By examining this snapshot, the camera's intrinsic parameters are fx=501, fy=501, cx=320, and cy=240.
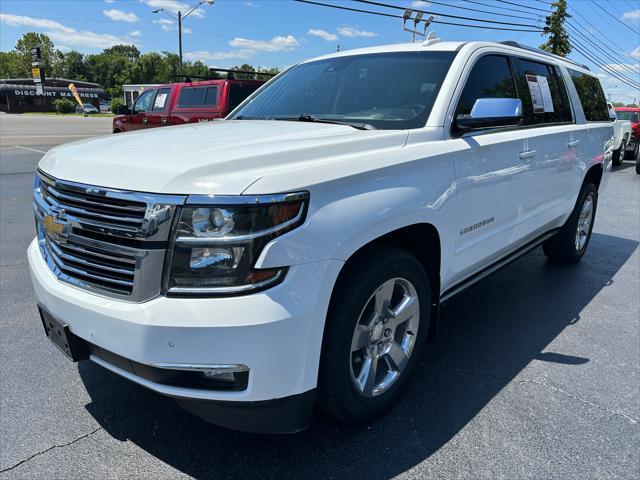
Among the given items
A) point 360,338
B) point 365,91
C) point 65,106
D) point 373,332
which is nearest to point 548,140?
point 365,91

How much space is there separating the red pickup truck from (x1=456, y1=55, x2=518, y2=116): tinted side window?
8.11m

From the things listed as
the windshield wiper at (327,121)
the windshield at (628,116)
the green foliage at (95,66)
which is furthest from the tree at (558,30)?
the green foliage at (95,66)

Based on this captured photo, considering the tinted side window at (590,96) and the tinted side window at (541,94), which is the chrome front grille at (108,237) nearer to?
the tinted side window at (541,94)

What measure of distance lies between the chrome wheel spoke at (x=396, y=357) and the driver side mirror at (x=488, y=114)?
1.30 meters

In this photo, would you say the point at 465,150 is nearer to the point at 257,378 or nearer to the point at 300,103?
the point at 300,103

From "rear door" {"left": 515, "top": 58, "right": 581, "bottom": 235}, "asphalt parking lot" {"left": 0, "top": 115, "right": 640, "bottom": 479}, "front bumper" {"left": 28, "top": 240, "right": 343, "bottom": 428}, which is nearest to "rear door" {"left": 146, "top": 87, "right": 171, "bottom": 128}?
"asphalt parking lot" {"left": 0, "top": 115, "right": 640, "bottom": 479}

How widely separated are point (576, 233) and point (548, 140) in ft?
5.67

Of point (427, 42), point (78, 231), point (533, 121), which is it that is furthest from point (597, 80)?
point (78, 231)

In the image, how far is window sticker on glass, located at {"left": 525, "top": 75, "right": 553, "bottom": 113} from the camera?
156 inches

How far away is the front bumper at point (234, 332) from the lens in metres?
1.84

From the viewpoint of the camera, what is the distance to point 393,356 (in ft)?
8.84

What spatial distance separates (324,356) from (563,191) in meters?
3.30

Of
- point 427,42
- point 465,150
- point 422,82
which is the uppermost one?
point 427,42

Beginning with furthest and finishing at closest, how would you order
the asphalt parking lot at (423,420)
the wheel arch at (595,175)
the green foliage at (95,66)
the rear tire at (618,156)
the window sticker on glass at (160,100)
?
the green foliage at (95,66) < the rear tire at (618,156) < the window sticker on glass at (160,100) < the wheel arch at (595,175) < the asphalt parking lot at (423,420)
